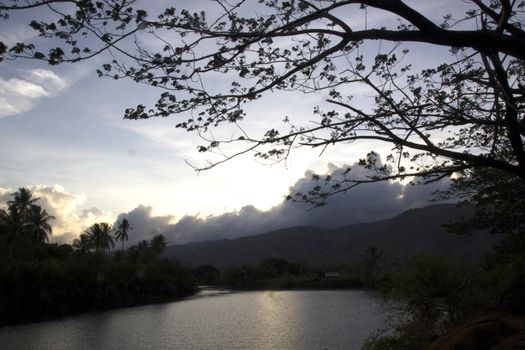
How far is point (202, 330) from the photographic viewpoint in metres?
31.4

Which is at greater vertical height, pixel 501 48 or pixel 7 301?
pixel 501 48

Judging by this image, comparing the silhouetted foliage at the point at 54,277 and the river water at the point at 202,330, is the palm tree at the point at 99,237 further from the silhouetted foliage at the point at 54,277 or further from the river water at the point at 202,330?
the river water at the point at 202,330

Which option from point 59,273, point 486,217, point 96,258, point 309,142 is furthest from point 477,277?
point 96,258

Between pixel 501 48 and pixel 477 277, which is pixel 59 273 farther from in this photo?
pixel 501 48

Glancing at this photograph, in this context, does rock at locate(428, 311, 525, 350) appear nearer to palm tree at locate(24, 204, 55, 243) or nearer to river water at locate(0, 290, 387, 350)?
river water at locate(0, 290, 387, 350)

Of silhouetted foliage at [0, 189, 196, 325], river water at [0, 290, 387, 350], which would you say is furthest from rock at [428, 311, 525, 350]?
silhouetted foliage at [0, 189, 196, 325]

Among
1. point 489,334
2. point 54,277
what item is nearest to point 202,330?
point 54,277

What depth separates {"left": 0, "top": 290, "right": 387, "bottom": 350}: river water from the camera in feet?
84.1

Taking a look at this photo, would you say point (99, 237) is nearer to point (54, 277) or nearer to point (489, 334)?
point (54, 277)

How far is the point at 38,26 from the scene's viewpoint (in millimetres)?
5020

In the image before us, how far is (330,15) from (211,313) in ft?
131

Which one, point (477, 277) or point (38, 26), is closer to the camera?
point (38, 26)

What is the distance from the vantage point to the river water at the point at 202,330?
2562 centimetres

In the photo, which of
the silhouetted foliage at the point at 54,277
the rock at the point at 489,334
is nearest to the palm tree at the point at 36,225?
the silhouetted foliage at the point at 54,277
